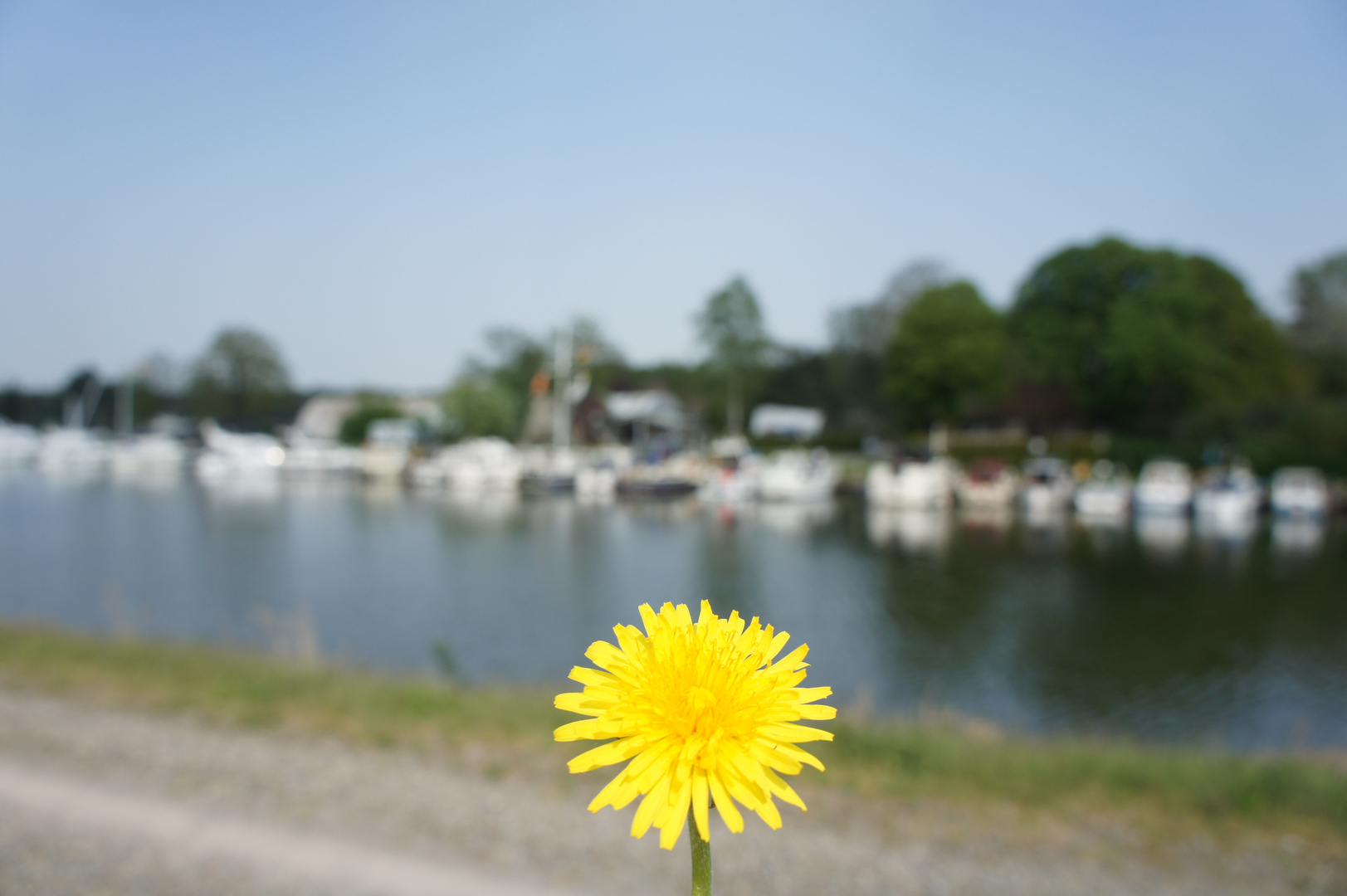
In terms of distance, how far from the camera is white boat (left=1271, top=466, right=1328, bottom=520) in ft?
134

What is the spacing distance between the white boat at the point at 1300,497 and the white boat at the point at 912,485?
14.9 meters

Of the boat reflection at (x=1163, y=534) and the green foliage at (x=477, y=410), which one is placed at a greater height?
the green foliage at (x=477, y=410)

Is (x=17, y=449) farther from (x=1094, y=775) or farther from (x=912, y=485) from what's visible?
(x=1094, y=775)

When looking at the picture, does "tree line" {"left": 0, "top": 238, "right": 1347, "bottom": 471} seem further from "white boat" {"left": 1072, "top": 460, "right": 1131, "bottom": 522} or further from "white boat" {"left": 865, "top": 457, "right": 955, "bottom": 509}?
"white boat" {"left": 865, "top": 457, "right": 955, "bottom": 509}

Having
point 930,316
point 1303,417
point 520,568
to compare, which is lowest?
point 520,568

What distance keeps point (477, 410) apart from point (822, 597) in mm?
43887

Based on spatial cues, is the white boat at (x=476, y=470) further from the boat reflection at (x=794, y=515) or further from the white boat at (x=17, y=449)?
the white boat at (x=17, y=449)

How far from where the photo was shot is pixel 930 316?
2152 inches

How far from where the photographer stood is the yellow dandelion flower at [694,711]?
91 cm

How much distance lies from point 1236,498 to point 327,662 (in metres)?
40.3

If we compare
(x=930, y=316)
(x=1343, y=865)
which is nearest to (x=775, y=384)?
(x=930, y=316)

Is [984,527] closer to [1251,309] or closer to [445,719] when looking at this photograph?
[1251,309]

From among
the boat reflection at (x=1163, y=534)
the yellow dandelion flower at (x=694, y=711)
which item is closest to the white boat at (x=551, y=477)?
the boat reflection at (x=1163, y=534)

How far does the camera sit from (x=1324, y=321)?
5809cm
